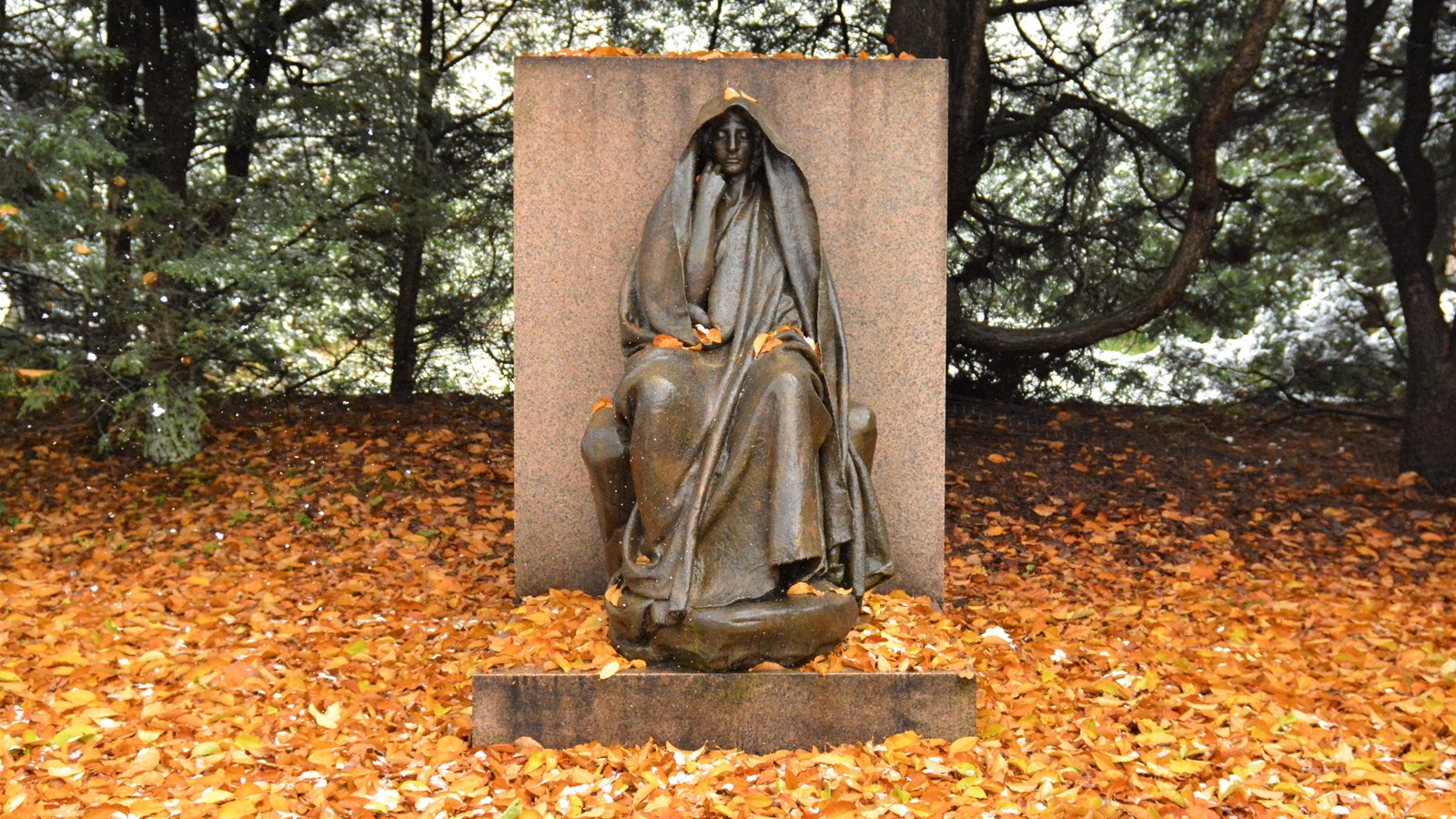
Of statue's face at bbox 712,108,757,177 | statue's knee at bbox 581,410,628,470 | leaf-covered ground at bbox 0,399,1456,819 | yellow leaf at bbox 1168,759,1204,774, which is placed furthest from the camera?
statue's face at bbox 712,108,757,177

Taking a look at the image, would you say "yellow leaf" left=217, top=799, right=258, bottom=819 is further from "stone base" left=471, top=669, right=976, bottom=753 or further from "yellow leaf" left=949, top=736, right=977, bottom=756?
"yellow leaf" left=949, top=736, right=977, bottom=756

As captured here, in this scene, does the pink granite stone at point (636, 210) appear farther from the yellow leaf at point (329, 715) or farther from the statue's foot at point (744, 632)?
the statue's foot at point (744, 632)

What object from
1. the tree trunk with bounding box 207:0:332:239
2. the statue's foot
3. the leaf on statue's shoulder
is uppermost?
the tree trunk with bounding box 207:0:332:239

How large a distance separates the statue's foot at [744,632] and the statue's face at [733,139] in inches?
61.1

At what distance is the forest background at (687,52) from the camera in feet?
23.4

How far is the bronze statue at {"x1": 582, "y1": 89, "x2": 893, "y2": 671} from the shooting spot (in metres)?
4.25

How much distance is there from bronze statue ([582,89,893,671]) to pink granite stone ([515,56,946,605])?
1.50 ft

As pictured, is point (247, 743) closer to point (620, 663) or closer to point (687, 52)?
point (620, 663)

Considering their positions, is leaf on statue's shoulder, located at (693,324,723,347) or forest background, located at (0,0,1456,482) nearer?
leaf on statue's shoulder, located at (693,324,723,347)

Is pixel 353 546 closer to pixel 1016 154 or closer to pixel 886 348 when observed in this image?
pixel 886 348

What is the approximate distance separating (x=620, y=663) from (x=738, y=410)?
87 cm

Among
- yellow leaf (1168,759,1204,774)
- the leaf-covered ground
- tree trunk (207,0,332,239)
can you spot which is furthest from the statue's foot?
tree trunk (207,0,332,239)

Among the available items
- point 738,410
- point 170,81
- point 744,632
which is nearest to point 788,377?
point 738,410

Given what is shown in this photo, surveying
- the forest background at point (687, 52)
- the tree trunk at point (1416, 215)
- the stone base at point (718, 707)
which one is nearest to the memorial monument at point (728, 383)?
the stone base at point (718, 707)
